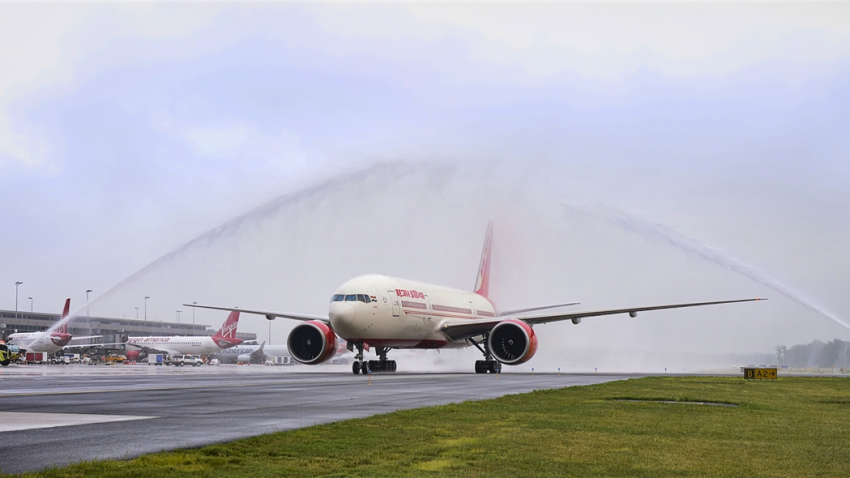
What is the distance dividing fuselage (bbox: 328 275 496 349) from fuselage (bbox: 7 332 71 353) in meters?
52.7

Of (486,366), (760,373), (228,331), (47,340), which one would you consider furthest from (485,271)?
(47,340)

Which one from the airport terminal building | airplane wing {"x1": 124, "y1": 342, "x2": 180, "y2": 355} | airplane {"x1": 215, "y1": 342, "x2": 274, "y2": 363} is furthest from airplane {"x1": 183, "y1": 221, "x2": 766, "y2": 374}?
the airport terminal building

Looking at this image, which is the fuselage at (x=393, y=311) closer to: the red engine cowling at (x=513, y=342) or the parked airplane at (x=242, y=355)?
the red engine cowling at (x=513, y=342)

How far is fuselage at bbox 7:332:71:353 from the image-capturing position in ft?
275

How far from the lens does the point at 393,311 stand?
42.1 meters

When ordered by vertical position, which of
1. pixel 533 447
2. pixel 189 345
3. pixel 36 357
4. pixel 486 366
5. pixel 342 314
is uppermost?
pixel 342 314

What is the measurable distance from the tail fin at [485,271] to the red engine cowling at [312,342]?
2206 centimetres

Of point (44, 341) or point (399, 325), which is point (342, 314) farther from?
point (44, 341)

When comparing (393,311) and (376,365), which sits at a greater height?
(393,311)

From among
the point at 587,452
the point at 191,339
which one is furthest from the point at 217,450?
the point at 191,339

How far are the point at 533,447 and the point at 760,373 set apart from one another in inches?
1311

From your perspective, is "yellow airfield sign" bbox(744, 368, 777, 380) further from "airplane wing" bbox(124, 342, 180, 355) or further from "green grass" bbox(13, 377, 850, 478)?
"airplane wing" bbox(124, 342, 180, 355)

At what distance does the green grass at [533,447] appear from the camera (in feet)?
28.6

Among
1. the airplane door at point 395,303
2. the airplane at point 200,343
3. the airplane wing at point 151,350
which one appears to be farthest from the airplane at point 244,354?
the airplane door at point 395,303
